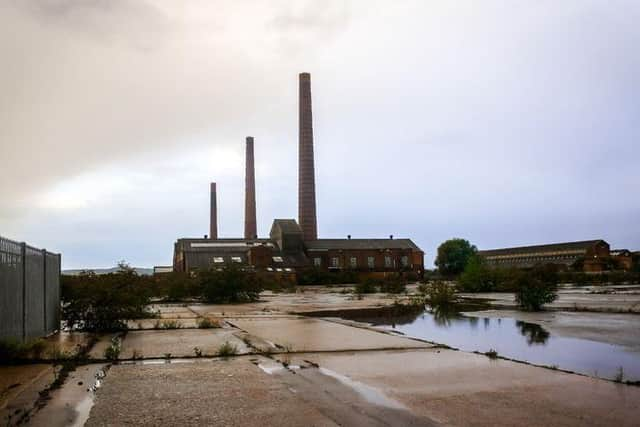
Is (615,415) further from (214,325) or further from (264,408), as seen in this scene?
(214,325)

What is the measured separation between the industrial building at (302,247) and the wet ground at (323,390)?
6345cm

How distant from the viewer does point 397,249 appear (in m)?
92.8

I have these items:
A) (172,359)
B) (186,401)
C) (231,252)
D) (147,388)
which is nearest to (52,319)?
(172,359)

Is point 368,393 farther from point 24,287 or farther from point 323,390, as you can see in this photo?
point 24,287

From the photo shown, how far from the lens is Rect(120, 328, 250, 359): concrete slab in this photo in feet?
38.0

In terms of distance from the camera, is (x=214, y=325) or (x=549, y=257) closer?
(x=214, y=325)

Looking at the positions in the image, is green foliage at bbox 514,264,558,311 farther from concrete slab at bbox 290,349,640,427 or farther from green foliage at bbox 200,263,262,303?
green foliage at bbox 200,263,262,303

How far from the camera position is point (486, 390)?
25.7ft

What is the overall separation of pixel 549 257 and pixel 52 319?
93137 mm

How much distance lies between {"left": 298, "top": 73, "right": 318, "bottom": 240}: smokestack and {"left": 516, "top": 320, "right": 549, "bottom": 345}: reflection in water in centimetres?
5806

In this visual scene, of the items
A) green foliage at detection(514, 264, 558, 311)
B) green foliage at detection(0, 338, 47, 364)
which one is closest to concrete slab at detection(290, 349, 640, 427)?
green foliage at detection(0, 338, 47, 364)

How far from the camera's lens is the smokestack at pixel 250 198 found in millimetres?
87312

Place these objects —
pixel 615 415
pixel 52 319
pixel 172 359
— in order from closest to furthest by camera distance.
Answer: pixel 615 415
pixel 172 359
pixel 52 319

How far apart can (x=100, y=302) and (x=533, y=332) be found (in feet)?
37.5
